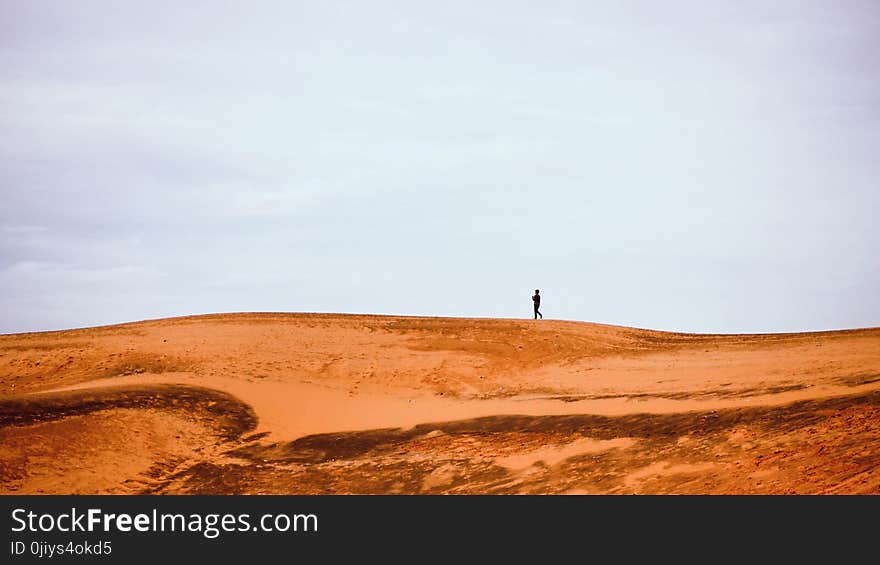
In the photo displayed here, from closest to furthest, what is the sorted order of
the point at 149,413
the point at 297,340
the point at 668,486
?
the point at 668,486
the point at 149,413
the point at 297,340

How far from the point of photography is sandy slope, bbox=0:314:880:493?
47.1ft

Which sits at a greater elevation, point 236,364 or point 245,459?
point 236,364

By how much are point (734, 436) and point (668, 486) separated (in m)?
2.45

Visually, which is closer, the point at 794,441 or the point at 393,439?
the point at 794,441

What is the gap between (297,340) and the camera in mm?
30531

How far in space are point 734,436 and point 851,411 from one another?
2066 millimetres

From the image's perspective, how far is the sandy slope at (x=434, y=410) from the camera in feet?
47.1

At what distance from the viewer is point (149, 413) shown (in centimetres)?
2047

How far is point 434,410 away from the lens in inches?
883

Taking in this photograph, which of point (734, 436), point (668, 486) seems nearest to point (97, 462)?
point (668, 486)

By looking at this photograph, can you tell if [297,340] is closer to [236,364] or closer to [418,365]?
[236,364]

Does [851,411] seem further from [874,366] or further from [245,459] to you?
[245,459]

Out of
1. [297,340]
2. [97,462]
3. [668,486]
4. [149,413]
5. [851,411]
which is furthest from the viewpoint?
[297,340]

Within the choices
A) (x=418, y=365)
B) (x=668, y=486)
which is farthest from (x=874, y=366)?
(x=418, y=365)
